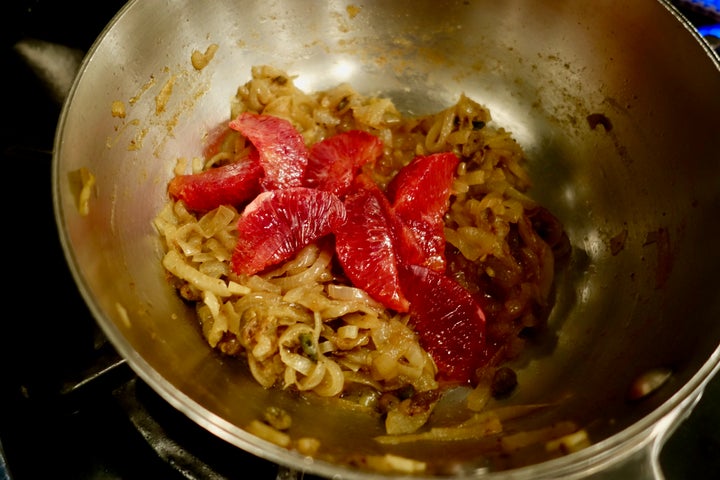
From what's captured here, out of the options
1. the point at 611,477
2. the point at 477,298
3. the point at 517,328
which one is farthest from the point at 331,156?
the point at 611,477

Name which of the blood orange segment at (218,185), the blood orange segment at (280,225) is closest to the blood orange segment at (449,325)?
the blood orange segment at (280,225)

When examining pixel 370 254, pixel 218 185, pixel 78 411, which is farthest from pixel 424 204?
pixel 78 411

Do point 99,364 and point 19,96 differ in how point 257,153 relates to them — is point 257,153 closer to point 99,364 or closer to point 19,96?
point 99,364

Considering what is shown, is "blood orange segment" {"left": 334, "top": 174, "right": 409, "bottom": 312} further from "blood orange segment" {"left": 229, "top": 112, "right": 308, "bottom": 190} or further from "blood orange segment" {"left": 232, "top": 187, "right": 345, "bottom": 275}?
"blood orange segment" {"left": 229, "top": 112, "right": 308, "bottom": 190}

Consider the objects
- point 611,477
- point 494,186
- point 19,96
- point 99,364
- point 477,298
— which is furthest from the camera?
point 19,96

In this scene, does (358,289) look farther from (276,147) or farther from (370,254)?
(276,147)

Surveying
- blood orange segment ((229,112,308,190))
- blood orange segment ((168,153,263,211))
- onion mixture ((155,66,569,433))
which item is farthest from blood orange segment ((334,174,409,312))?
blood orange segment ((168,153,263,211))
